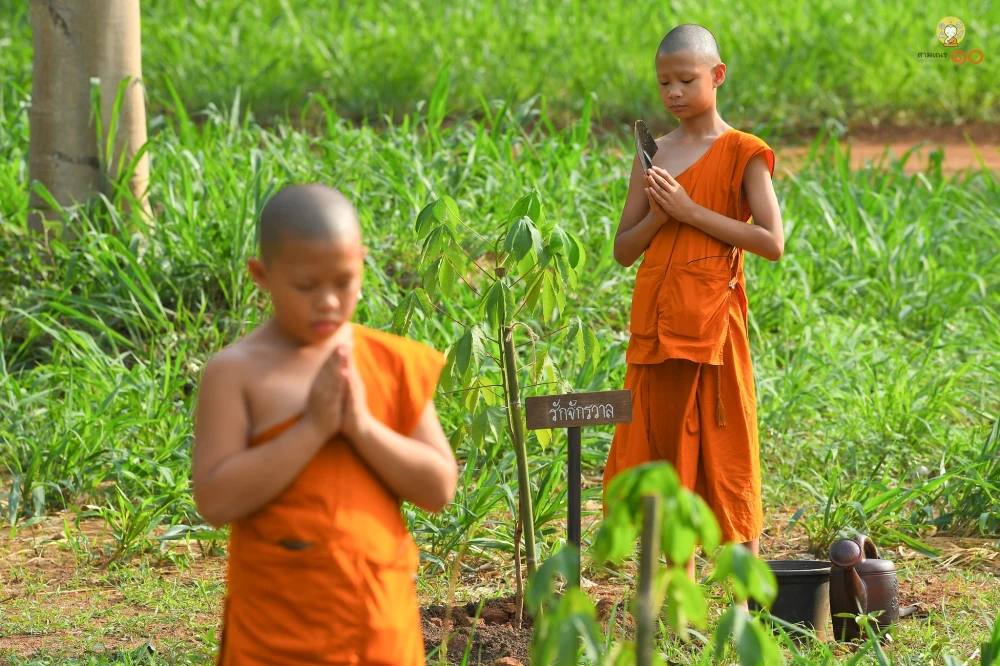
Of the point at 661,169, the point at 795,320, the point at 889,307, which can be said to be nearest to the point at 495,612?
the point at 661,169

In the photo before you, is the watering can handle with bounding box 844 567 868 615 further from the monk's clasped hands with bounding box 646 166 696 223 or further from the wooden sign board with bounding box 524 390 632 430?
the monk's clasped hands with bounding box 646 166 696 223

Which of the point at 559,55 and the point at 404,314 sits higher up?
the point at 559,55

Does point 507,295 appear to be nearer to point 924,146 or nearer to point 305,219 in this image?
point 305,219

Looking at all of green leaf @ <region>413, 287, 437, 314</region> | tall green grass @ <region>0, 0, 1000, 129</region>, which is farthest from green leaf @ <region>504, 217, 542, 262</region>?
tall green grass @ <region>0, 0, 1000, 129</region>

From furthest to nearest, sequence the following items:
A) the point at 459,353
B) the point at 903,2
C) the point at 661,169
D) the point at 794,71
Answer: the point at 903,2, the point at 794,71, the point at 661,169, the point at 459,353

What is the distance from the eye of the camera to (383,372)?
1723mm

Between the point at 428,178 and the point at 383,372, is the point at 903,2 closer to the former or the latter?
the point at 428,178

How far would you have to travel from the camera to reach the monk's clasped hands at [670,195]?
285 cm

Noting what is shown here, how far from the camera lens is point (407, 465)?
1.67 m

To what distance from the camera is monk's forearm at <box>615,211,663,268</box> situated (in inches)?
116

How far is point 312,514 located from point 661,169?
1508 millimetres

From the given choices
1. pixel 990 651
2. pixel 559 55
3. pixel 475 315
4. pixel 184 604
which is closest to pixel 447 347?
pixel 475 315

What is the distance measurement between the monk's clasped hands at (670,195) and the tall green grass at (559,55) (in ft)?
16.8

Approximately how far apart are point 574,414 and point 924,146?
6327 mm
